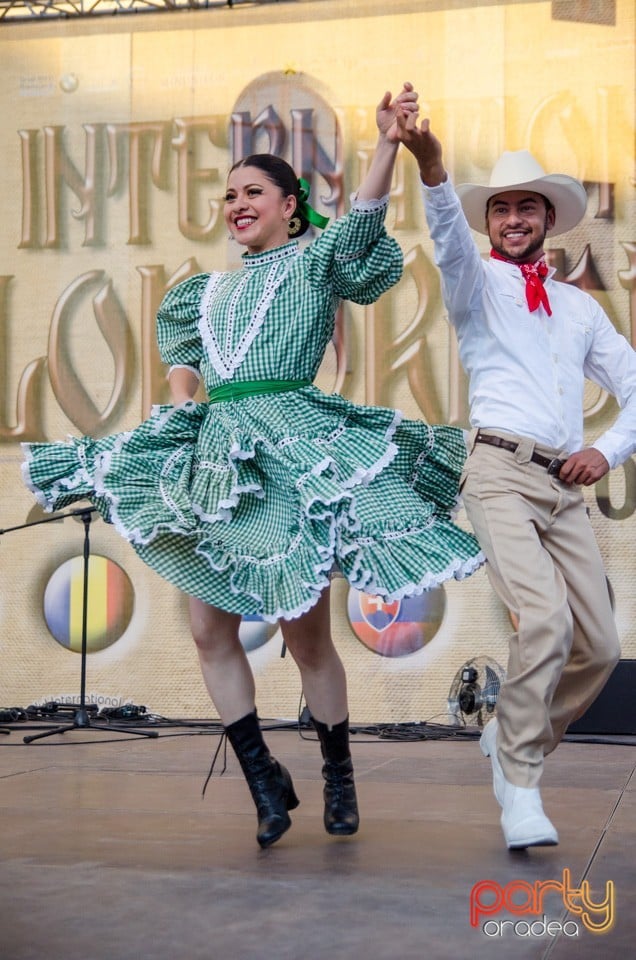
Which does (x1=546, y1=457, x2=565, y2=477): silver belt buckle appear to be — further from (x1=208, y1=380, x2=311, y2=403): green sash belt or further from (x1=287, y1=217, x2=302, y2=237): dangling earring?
(x1=287, y1=217, x2=302, y2=237): dangling earring

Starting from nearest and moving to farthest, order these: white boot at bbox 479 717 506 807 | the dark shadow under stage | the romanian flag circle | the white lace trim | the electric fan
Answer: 1. the dark shadow under stage
2. white boot at bbox 479 717 506 807
3. the white lace trim
4. the electric fan
5. the romanian flag circle

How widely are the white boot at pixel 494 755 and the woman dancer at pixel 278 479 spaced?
0.31 meters

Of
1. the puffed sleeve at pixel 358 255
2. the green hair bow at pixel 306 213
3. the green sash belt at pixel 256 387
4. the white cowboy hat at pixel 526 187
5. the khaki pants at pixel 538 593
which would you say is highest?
the white cowboy hat at pixel 526 187

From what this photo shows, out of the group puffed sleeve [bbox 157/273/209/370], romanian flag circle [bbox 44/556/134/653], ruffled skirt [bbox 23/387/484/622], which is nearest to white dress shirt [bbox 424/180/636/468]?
ruffled skirt [bbox 23/387/484/622]

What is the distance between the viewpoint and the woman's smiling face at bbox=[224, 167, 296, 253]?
279 cm

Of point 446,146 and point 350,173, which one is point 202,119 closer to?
point 350,173

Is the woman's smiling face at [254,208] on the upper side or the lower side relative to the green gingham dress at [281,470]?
upper

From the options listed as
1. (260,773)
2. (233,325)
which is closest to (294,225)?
(233,325)

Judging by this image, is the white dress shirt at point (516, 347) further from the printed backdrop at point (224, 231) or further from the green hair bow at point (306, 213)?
the printed backdrop at point (224, 231)

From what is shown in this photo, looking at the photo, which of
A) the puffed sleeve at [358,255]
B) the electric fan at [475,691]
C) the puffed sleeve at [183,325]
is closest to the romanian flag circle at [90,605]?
the electric fan at [475,691]

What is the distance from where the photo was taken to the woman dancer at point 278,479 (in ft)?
8.08

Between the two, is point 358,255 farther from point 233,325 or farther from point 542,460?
point 542,460

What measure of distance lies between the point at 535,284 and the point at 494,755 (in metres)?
1.03

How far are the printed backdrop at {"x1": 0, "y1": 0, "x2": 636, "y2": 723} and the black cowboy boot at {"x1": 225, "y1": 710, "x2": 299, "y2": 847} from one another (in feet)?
12.2
